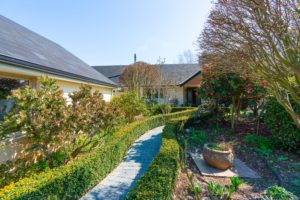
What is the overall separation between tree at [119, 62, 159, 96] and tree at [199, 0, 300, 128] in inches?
614

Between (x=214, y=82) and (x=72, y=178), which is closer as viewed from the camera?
(x=72, y=178)

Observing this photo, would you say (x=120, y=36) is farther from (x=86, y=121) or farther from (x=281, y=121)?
(x=281, y=121)

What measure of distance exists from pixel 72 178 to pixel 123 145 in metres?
2.98

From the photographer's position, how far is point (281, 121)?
6488mm

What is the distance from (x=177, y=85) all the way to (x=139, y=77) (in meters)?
5.43

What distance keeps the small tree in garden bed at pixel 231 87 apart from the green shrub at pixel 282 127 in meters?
1.45

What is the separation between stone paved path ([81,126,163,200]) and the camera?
423cm

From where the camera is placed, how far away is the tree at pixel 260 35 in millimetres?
3697

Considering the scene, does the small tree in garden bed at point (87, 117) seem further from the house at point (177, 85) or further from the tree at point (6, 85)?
the house at point (177, 85)

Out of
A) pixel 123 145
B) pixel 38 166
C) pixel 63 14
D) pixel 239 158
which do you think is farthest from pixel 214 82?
pixel 63 14

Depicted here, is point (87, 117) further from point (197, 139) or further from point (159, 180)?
point (197, 139)

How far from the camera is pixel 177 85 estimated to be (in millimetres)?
22219

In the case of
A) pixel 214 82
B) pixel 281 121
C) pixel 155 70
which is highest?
pixel 155 70

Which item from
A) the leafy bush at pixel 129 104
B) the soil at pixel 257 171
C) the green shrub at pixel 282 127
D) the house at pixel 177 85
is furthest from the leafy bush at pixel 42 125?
the house at pixel 177 85
